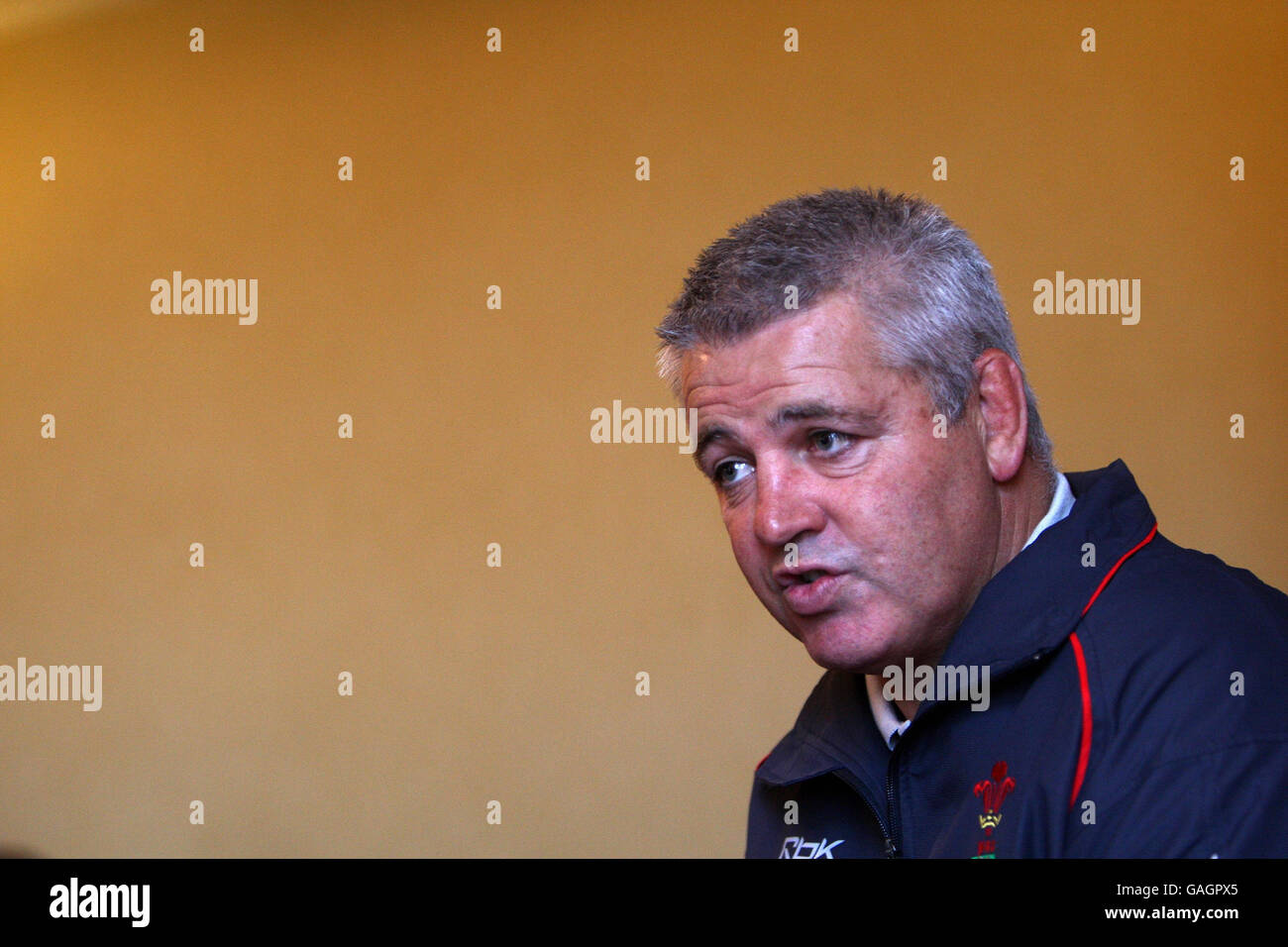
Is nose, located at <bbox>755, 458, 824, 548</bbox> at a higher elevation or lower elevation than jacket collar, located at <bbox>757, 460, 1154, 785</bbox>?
higher

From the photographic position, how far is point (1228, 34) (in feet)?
8.94

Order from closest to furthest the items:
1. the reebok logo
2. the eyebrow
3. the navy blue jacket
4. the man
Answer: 1. the navy blue jacket
2. the man
3. the eyebrow
4. the reebok logo

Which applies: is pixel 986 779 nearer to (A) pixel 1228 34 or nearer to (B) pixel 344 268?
(A) pixel 1228 34

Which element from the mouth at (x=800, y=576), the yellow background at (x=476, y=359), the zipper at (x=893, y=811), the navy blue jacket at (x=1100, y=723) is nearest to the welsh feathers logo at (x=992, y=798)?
the navy blue jacket at (x=1100, y=723)

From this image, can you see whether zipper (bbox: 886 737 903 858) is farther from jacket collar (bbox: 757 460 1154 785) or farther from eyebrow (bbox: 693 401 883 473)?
eyebrow (bbox: 693 401 883 473)

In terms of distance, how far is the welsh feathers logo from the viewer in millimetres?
972

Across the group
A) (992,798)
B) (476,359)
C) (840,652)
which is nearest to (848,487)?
(840,652)

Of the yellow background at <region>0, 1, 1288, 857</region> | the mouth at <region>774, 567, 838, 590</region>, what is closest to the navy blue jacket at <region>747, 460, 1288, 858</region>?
the mouth at <region>774, 567, 838, 590</region>

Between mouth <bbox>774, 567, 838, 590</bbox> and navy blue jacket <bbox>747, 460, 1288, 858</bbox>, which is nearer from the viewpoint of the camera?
navy blue jacket <bbox>747, 460, 1288, 858</bbox>

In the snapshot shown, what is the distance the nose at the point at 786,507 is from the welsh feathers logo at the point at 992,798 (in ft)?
0.85

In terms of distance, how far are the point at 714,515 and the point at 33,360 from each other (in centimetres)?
204

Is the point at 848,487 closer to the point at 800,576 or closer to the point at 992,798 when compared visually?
the point at 800,576

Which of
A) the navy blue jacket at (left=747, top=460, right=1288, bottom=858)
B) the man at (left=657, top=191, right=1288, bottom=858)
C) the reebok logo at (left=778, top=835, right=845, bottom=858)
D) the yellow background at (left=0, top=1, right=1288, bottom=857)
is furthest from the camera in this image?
the yellow background at (left=0, top=1, right=1288, bottom=857)
